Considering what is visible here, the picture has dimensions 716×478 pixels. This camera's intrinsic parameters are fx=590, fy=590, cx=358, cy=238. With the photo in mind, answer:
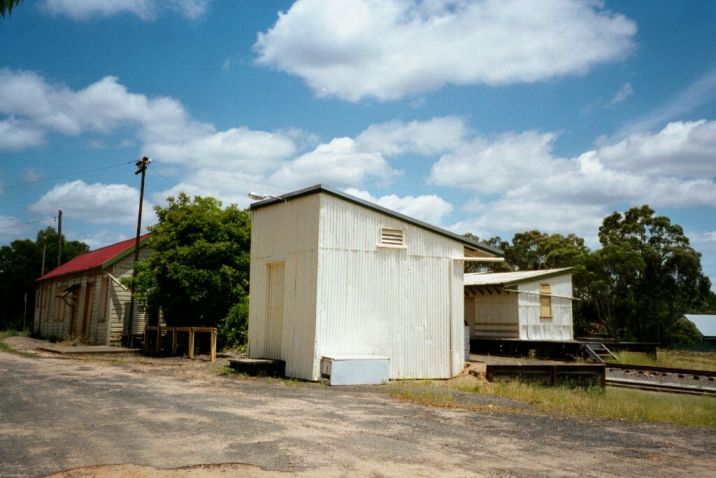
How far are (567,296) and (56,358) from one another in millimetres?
21041

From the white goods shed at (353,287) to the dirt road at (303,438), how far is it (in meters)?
2.84

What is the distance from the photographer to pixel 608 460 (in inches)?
260

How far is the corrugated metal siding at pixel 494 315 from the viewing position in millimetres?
25281

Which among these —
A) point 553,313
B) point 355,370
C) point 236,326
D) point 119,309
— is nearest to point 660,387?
point 355,370

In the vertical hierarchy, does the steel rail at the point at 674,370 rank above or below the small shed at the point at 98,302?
below

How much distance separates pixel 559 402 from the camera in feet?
38.1

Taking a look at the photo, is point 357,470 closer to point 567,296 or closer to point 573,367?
point 573,367

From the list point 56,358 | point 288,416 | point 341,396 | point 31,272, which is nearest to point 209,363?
point 56,358

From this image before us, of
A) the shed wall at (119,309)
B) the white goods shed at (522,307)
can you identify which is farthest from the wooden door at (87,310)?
the white goods shed at (522,307)

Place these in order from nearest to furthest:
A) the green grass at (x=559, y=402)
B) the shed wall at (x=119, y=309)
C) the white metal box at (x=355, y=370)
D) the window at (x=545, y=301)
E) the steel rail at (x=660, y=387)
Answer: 1. the green grass at (x=559, y=402)
2. the white metal box at (x=355, y=370)
3. the steel rail at (x=660, y=387)
4. the shed wall at (x=119, y=309)
5. the window at (x=545, y=301)

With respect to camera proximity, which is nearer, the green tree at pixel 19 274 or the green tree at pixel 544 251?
the green tree at pixel 544 251

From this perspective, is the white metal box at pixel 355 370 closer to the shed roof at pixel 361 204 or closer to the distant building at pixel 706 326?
the shed roof at pixel 361 204

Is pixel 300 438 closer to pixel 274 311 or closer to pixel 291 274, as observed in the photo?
pixel 291 274

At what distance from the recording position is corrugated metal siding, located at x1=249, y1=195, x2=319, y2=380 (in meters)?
14.2
